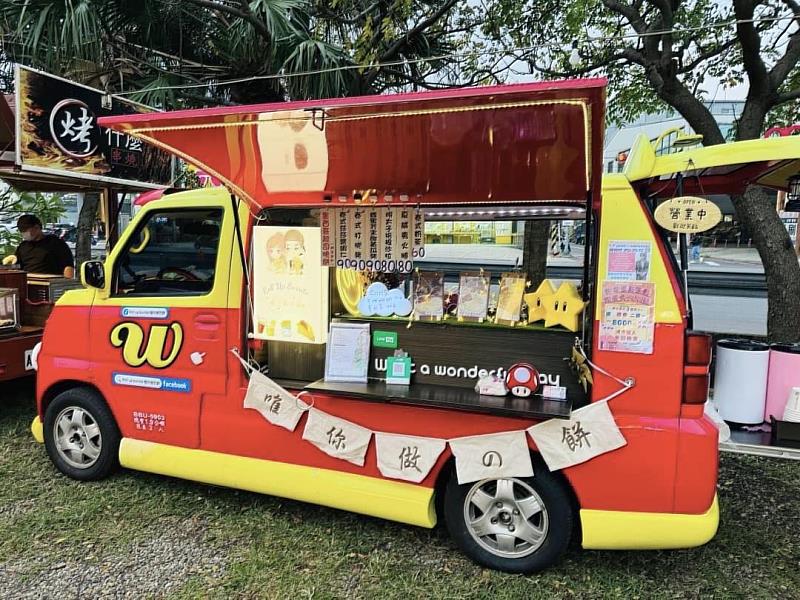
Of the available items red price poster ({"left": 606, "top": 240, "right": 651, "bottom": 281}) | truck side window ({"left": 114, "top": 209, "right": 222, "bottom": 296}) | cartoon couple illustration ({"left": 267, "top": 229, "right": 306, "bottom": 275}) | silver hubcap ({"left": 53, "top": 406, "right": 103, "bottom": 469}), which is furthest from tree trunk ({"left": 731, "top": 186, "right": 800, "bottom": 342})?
silver hubcap ({"left": 53, "top": 406, "right": 103, "bottom": 469})

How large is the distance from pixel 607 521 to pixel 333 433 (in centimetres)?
146

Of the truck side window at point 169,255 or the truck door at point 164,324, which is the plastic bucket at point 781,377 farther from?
the truck side window at point 169,255

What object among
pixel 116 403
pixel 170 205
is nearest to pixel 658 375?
pixel 170 205

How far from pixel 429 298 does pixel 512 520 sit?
4.08 ft

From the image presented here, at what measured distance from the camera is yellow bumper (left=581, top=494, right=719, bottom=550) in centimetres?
253

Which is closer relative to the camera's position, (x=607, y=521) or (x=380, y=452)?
(x=607, y=521)

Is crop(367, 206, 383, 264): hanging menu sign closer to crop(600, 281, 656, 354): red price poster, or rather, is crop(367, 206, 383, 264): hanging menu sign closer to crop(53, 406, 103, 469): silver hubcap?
crop(600, 281, 656, 354): red price poster

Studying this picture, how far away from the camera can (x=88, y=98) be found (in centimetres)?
552

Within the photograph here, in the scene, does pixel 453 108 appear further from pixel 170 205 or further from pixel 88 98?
pixel 88 98

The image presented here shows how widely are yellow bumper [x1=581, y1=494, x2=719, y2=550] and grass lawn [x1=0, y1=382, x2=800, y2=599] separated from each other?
0.32 meters

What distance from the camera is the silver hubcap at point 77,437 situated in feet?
12.5

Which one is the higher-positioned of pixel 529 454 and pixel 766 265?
pixel 766 265

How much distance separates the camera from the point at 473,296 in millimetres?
3150

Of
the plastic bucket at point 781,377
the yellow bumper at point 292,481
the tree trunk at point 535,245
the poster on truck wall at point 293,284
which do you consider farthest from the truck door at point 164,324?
the plastic bucket at point 781,377
